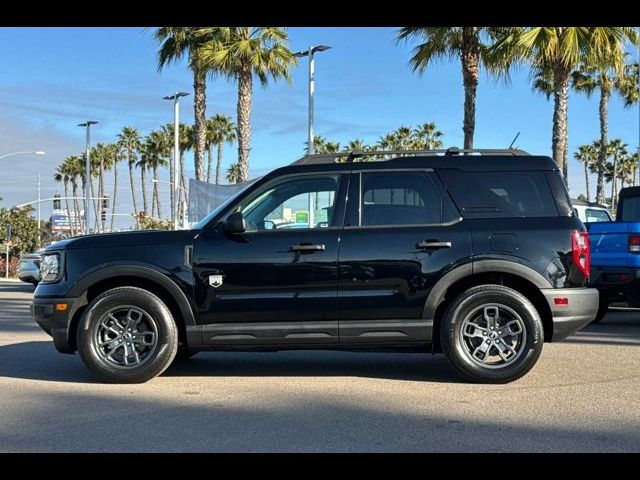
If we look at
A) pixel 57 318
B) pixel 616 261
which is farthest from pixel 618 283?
pixel 57 318

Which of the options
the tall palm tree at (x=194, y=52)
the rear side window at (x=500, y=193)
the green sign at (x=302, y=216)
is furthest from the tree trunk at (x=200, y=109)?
the rear side window at (x=500, y=193)

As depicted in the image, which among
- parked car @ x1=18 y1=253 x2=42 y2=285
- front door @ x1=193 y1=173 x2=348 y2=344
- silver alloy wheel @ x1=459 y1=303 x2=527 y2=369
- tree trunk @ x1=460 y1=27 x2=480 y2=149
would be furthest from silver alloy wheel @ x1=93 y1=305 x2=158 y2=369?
parked car @ x1=18 y1=253 x2=42 y2=285

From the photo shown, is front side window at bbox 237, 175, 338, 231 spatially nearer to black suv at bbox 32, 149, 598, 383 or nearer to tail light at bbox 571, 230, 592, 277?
black suv at bbox 32, 149, 598, 383

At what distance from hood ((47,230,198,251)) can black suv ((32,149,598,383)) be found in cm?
1

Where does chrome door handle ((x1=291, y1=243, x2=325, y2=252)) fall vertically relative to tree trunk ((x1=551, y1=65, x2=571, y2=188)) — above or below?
below

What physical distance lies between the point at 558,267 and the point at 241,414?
3186 millimetres

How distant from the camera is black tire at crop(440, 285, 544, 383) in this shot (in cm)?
666

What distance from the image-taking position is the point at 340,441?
4914 millimetres

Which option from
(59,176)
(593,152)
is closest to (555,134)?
(593,152)

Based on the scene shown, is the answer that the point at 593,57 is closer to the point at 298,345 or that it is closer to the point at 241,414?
the point at 298,345

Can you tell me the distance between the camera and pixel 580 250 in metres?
6.72

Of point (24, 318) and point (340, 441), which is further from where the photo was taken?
point (24, 318)

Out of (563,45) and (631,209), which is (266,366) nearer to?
(631,209)

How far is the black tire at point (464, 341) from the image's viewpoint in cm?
666
